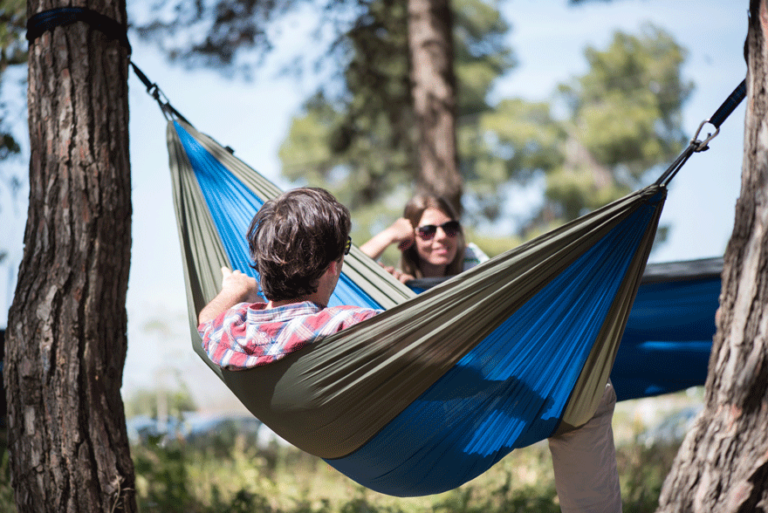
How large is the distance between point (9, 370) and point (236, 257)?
73 cm

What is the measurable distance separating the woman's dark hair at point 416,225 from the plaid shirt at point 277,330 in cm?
129

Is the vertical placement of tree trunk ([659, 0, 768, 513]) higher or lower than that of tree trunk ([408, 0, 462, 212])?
lower

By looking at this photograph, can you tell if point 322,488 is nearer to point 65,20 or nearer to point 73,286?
point 73,286

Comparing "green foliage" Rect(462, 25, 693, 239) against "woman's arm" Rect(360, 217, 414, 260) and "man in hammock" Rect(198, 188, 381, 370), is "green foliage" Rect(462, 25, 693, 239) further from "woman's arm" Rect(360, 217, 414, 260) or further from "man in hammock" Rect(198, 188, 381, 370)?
"man in hammock" Rect(198, 188, 381, 370)

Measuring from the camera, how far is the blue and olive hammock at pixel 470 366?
1327 mm

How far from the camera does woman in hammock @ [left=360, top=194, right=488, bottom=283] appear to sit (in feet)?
8.34

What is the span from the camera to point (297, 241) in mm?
1287

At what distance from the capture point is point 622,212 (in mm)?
1479

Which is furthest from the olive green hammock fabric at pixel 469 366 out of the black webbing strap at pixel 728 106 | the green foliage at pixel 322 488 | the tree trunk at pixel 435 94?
the tree trunk at pixel 435 94

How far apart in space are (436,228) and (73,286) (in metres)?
1.35

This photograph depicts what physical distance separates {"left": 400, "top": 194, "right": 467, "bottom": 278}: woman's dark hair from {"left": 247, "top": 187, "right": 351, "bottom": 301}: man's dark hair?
4.18ft

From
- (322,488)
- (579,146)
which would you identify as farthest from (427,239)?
(579,146)

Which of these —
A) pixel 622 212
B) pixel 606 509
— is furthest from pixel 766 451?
pixel 622 212

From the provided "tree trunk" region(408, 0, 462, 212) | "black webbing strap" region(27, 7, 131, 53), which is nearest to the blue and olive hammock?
"black webbing strap" region(27, 7, 131, 53)
